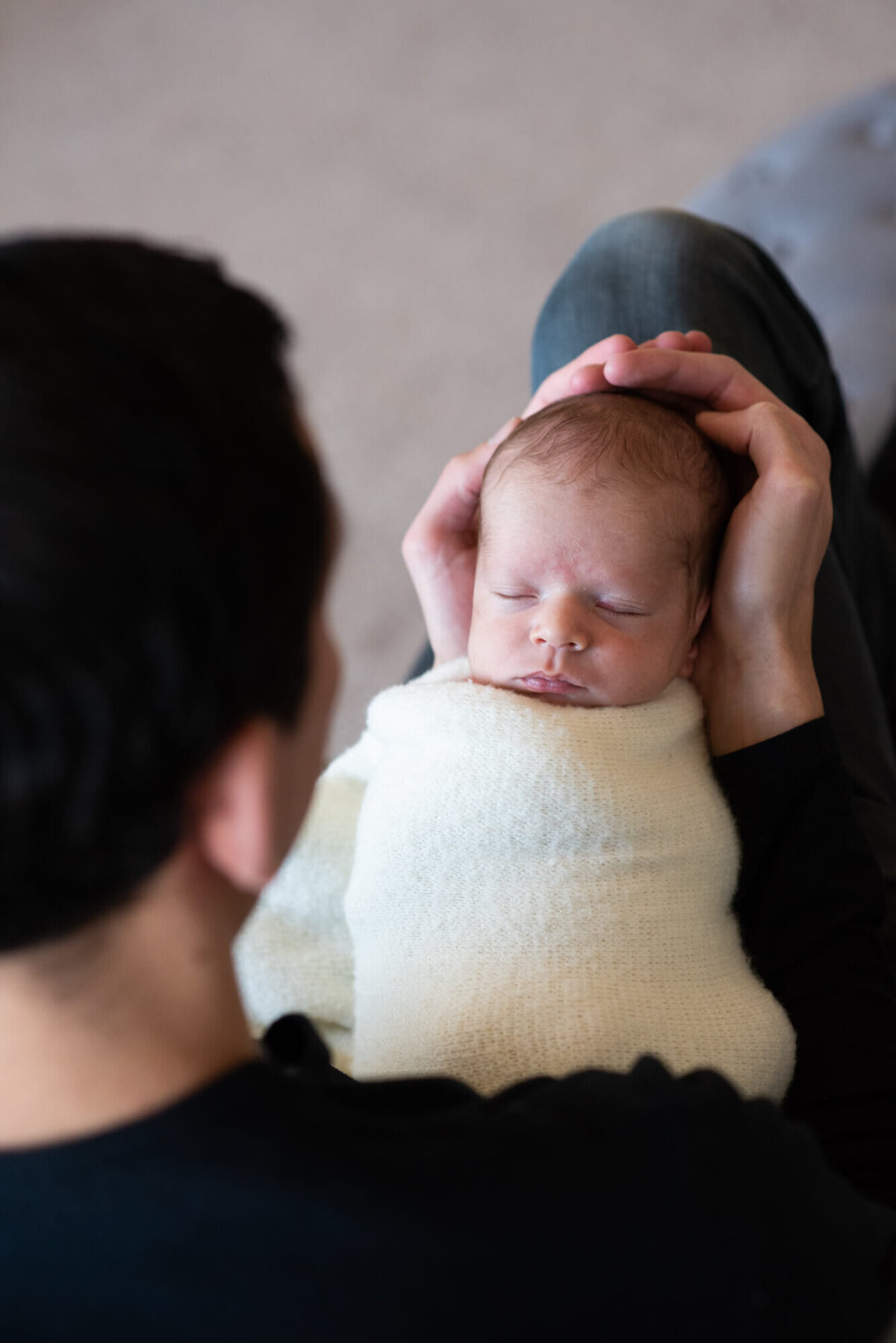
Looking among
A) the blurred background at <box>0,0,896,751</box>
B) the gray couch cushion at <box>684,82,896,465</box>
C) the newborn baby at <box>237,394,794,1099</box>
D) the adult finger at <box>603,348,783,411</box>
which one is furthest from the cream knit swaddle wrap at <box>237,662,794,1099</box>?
the blurred background at <box>0,0,896,751</box>

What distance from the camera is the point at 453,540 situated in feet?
3.50

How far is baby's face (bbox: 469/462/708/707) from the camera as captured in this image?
925 mm

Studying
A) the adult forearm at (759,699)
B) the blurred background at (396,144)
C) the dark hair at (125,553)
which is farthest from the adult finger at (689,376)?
the blurred background at (396,144)

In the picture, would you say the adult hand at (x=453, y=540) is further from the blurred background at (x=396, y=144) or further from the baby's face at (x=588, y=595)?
the blurred background at (x=396, y=144)

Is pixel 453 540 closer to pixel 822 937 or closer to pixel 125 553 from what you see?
pixel 822 937

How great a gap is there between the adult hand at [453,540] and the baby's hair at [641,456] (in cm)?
→ 4

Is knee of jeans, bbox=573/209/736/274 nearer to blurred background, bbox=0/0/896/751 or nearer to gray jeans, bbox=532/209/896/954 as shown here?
gray jeans, bbox=532/209/896/954

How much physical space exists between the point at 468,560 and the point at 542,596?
5.6 inches

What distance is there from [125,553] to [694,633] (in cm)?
69

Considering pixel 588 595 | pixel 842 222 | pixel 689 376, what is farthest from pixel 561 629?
pixel 842 222

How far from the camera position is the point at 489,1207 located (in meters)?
0.50

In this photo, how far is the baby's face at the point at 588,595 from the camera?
925 mm

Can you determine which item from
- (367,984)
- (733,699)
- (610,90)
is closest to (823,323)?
(733,699)

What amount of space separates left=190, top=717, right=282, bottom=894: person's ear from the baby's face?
1.47 feet
